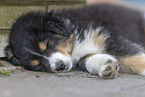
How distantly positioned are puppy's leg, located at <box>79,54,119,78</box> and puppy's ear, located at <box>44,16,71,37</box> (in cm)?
55

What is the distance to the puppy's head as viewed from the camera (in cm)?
315

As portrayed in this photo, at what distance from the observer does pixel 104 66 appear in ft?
9.30

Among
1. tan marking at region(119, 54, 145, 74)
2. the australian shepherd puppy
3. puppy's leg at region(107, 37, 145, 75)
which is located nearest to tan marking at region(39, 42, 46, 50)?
the australian shepherd puppy

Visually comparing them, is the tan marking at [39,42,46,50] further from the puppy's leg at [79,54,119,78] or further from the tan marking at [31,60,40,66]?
the puppy's leg at [79,54,119,78]

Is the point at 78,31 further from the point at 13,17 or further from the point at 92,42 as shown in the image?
the point at 13,17

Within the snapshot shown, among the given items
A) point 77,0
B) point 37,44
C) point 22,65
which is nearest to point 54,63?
point 37,44

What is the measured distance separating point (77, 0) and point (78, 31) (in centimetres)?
210

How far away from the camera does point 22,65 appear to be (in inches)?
135

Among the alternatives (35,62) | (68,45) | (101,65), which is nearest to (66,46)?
(68,45)

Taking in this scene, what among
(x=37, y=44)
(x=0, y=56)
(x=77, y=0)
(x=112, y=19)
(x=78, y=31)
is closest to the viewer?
(x=37, y=44)

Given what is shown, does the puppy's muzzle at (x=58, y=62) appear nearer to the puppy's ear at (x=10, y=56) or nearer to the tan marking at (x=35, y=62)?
the tan marking at (x=35, y=62)

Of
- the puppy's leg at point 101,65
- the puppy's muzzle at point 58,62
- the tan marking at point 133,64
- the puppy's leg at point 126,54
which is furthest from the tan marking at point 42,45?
the tan marking at point 133,64

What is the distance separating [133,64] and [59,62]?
1.24 m

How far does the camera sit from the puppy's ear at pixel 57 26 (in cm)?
336
